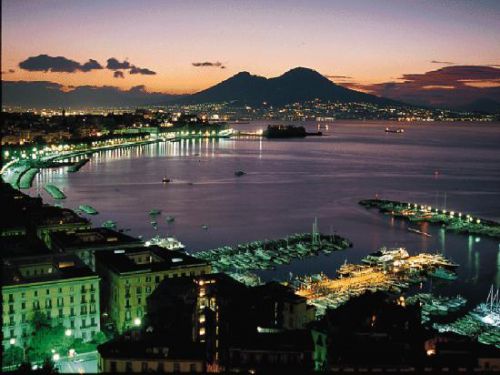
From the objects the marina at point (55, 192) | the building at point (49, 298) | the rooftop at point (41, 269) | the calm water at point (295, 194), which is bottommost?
the calm water at point (295, 194)

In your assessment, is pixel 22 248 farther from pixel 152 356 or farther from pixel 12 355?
pixel 152 356

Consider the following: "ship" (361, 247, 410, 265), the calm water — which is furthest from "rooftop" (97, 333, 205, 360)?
"ship" (361, 247, 410, 265)

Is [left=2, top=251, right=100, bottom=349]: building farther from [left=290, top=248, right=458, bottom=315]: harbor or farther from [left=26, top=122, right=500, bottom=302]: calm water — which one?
[left=26, top=122, right=500, bottom=302]: calm water

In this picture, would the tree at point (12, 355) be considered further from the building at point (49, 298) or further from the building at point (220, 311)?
the building at point (220, 311)

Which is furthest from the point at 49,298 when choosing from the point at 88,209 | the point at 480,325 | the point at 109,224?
the point at 88,209

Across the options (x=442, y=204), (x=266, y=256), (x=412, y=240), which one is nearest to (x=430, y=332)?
(x=266, y=256)

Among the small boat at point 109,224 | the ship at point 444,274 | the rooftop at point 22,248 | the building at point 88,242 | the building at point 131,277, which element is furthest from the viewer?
the small boat at point 109,224

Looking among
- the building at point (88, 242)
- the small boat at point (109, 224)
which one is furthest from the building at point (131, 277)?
the small boat at point (109, 224)

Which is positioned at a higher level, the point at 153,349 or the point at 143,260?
the point at 153,349
